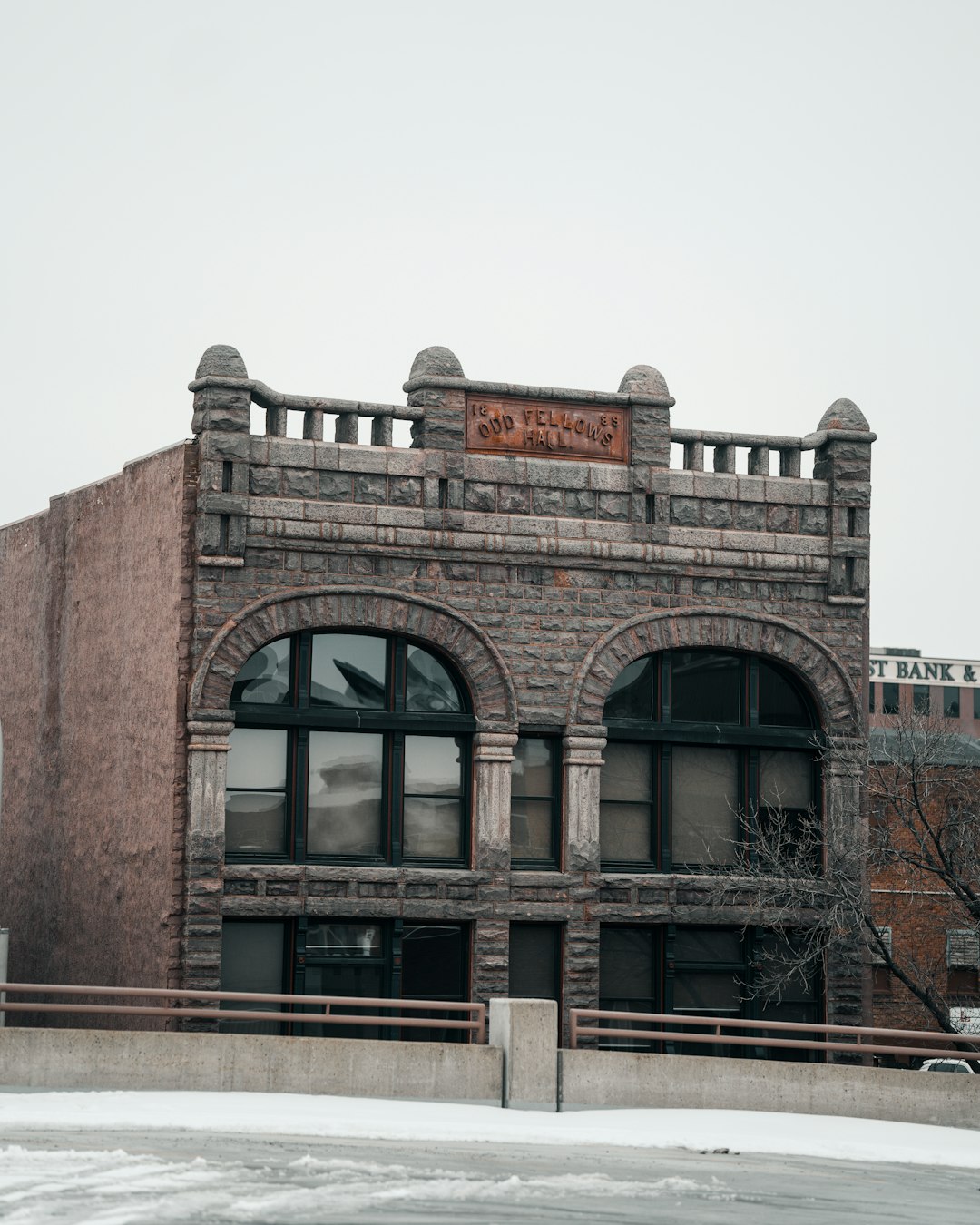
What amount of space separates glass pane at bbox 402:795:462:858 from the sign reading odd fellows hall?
15.4 feet

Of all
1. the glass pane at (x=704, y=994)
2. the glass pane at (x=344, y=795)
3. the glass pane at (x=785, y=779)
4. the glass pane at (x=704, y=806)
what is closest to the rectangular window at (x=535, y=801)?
the glass pane at (x=704, y=806)

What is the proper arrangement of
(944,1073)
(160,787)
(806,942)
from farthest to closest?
(806,942), (160,787), (944,1073)

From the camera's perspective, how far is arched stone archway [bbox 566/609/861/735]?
24625mm

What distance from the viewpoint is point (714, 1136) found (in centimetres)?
1825

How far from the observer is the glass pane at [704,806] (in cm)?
2531

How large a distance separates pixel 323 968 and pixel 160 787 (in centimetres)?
307

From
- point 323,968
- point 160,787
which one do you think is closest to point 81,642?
point 160,787

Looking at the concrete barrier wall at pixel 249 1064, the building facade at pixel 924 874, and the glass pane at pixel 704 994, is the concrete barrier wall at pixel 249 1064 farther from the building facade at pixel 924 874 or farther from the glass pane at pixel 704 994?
the building facade at pixel 924 874

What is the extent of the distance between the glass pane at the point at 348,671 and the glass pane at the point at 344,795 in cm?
43

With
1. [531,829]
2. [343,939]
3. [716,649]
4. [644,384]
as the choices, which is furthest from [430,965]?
[644,384]

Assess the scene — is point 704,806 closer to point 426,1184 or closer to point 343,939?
point 343,939

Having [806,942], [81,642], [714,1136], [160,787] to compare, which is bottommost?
[714,1136]

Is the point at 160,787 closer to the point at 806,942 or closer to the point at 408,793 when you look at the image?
the point at 408,793

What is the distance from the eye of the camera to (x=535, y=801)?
24.8 metres
